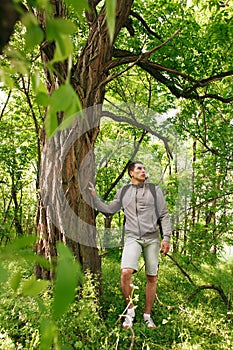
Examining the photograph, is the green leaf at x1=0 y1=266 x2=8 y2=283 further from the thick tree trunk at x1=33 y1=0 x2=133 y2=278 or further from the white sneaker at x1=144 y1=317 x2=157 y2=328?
the white sneaker at x1=144 y1=317 x2=157 y2=328

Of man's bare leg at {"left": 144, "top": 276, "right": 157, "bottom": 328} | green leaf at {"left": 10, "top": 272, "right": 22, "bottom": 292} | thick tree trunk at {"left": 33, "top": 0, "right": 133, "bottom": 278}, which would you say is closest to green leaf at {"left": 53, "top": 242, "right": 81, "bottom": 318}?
green leaf at {"left": 10, "top": 272, "right": 22, "bottom": 292}

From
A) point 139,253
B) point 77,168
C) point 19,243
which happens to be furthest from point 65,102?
point 139,253

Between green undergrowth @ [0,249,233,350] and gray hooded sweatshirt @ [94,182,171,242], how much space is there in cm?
55

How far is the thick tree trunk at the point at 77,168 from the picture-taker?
4094 millimetres

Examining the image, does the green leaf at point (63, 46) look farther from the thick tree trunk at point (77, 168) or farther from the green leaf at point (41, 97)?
the thick tree trunk at point (77, 168)

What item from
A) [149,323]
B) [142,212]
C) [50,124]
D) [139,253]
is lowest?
[149,323]

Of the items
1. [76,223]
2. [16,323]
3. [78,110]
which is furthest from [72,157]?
[78,110]

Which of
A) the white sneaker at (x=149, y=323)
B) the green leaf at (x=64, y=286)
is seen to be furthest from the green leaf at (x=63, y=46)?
the white sneaker at (x=149, y=323)

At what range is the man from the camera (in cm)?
428

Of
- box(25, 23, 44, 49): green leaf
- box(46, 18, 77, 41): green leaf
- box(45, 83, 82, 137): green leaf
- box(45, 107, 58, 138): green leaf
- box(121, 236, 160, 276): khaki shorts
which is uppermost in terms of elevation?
box(25, 23, 44, 49): green leaf

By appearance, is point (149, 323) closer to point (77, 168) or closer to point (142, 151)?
point (77, 168)

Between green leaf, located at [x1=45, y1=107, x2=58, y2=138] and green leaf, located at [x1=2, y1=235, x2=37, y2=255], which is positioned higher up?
green leaf, located at [x1=45, y1=107, x2=58, y2=138]

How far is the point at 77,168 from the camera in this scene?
4.14m

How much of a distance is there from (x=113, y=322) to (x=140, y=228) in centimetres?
92
